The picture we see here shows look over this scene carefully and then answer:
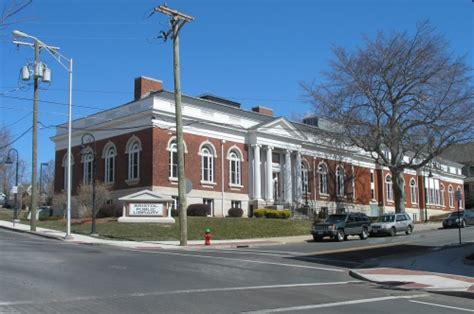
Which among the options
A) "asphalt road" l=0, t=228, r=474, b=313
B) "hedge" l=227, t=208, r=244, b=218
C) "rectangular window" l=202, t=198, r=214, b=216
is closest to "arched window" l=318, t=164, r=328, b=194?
"hedge" l=227, t=208, r=244, b=218

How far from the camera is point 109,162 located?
4759 cm

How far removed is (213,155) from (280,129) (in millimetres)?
8340

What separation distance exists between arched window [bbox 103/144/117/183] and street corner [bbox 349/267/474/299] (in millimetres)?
32337

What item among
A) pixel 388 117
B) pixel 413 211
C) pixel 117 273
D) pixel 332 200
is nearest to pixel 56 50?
pixel 117 273

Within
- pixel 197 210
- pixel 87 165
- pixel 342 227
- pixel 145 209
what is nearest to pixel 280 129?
pixel 197 210

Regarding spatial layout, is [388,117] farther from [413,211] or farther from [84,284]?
[84,284]

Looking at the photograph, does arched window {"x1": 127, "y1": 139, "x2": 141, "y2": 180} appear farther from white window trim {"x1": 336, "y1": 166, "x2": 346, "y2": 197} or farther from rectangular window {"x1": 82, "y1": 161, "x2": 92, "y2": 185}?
white window trim {"x1": 336, "y1": 166, "x2": 346, "y2": 197}

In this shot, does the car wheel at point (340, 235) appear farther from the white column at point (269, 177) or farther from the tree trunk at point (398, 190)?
the tree trunk at point (398, 190)

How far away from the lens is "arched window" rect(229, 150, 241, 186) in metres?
48.7

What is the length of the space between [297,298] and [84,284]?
4706mm

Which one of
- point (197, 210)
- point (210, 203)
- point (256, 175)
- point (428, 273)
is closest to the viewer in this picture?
point (428, 273)

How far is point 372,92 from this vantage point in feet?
152

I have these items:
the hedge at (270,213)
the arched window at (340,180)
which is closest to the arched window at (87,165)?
the hedge at (270,213)

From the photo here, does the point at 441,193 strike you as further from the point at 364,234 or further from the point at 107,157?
the point at 107,157
